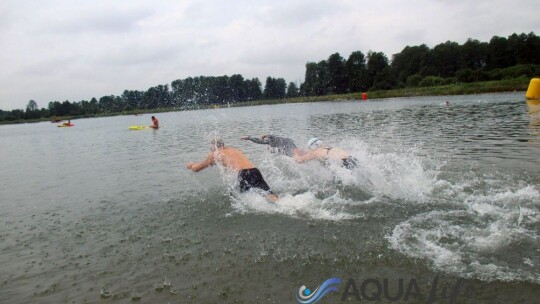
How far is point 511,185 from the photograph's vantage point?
9.15 meters

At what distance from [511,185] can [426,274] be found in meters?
5.39

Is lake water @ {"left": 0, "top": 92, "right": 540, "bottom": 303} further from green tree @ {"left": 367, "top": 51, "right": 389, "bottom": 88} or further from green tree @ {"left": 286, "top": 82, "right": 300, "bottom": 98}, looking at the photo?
green tree @ {"left": 286, "top": 82, "right": 300, "bottom": 98}

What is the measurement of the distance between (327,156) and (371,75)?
110503mm

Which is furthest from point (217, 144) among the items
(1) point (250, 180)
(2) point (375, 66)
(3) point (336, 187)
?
(2) point (375, 66)

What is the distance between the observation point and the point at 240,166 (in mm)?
9797

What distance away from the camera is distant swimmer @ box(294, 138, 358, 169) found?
34.2ft

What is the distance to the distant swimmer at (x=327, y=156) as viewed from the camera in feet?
34.2

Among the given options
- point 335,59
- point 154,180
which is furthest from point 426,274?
point 335,59

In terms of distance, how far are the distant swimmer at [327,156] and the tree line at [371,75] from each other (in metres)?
74.8

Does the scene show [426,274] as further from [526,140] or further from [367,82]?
[367,82]

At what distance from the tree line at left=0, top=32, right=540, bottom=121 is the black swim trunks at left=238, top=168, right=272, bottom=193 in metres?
77.4

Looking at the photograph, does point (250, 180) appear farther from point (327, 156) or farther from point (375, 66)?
point (375, 66)

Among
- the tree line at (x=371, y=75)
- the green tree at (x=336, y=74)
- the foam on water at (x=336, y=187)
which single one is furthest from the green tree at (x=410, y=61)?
the foam on water at (x=336, y=187)

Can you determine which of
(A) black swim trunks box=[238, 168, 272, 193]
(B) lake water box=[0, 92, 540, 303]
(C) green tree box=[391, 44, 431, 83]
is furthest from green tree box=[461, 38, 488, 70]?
(A) black swim trunks box=[238, 168, 272, 193]
